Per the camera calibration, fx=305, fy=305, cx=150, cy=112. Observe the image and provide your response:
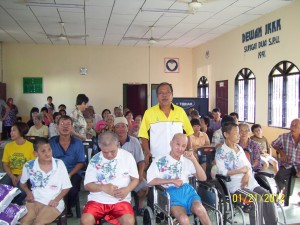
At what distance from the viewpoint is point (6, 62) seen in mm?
10445

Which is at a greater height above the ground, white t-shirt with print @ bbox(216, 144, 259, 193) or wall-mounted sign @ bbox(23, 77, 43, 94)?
wall-mounted sign @ bbox(23, 77, 43, 94)

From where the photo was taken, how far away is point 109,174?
255 cm

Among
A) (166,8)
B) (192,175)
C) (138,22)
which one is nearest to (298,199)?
(192,175)

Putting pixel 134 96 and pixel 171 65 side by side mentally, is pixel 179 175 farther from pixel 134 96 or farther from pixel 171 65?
pixel 171 65

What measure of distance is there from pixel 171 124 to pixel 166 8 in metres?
4.07

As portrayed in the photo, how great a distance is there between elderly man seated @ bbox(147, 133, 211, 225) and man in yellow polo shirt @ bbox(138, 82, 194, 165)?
306 millimetres

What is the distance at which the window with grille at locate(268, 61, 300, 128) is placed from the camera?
239 inches

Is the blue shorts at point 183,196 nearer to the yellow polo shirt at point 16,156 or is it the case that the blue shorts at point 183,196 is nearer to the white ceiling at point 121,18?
the yellow polo shirt at point 16,156

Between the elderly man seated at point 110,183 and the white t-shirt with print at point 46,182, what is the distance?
0.26m

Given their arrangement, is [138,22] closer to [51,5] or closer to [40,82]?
[51,5]

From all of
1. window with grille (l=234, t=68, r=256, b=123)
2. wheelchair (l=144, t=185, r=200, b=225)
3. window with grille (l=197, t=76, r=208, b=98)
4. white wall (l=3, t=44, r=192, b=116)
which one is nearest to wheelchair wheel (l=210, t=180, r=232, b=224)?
wheelchair (l=144, t=185, r=200, b=225)

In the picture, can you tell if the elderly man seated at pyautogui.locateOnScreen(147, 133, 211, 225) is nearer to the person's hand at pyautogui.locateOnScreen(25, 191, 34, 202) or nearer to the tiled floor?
the tiled floor

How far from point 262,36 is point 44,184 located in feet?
19.8

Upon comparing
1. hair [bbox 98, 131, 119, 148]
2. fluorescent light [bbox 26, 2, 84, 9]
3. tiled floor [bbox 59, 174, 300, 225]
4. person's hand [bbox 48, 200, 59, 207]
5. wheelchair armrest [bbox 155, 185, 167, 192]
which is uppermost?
fluorescent light [bbox 26, 2, 84, 9]
